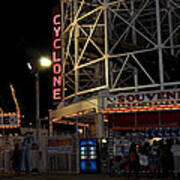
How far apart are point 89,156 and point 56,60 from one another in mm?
14371

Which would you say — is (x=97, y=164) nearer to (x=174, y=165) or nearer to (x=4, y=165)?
(x=174, y=165)

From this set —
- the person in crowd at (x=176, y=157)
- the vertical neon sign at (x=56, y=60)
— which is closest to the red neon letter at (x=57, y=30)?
the vertical neon sign at (x=56, y=60)

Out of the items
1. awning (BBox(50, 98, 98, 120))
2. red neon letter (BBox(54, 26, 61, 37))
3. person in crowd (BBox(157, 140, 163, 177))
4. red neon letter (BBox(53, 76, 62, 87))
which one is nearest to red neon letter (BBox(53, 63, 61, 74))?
red neon letter (BBox(53, 76, 62, 87))

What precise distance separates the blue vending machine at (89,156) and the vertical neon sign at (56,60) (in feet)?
37.4

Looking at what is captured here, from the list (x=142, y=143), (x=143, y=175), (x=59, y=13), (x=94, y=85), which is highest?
(x=59, y=13)

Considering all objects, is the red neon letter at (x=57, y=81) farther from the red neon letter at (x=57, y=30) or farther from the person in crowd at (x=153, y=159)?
the person in crowd at (x=153, y=159)

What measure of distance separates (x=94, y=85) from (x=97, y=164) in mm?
18145

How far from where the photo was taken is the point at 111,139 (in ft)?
70.3

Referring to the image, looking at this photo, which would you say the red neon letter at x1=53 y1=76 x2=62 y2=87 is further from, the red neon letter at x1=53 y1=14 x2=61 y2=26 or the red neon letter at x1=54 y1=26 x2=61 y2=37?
the red neon letter at x1=53 y1=14 x2=61 y2=26

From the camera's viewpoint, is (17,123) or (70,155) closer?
(70,155)

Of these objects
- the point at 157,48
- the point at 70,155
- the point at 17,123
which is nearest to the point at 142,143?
the point at 70,155

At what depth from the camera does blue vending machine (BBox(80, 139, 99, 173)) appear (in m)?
22.1

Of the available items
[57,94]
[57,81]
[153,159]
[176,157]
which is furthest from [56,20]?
[176,157]

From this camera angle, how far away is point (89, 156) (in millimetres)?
22391
